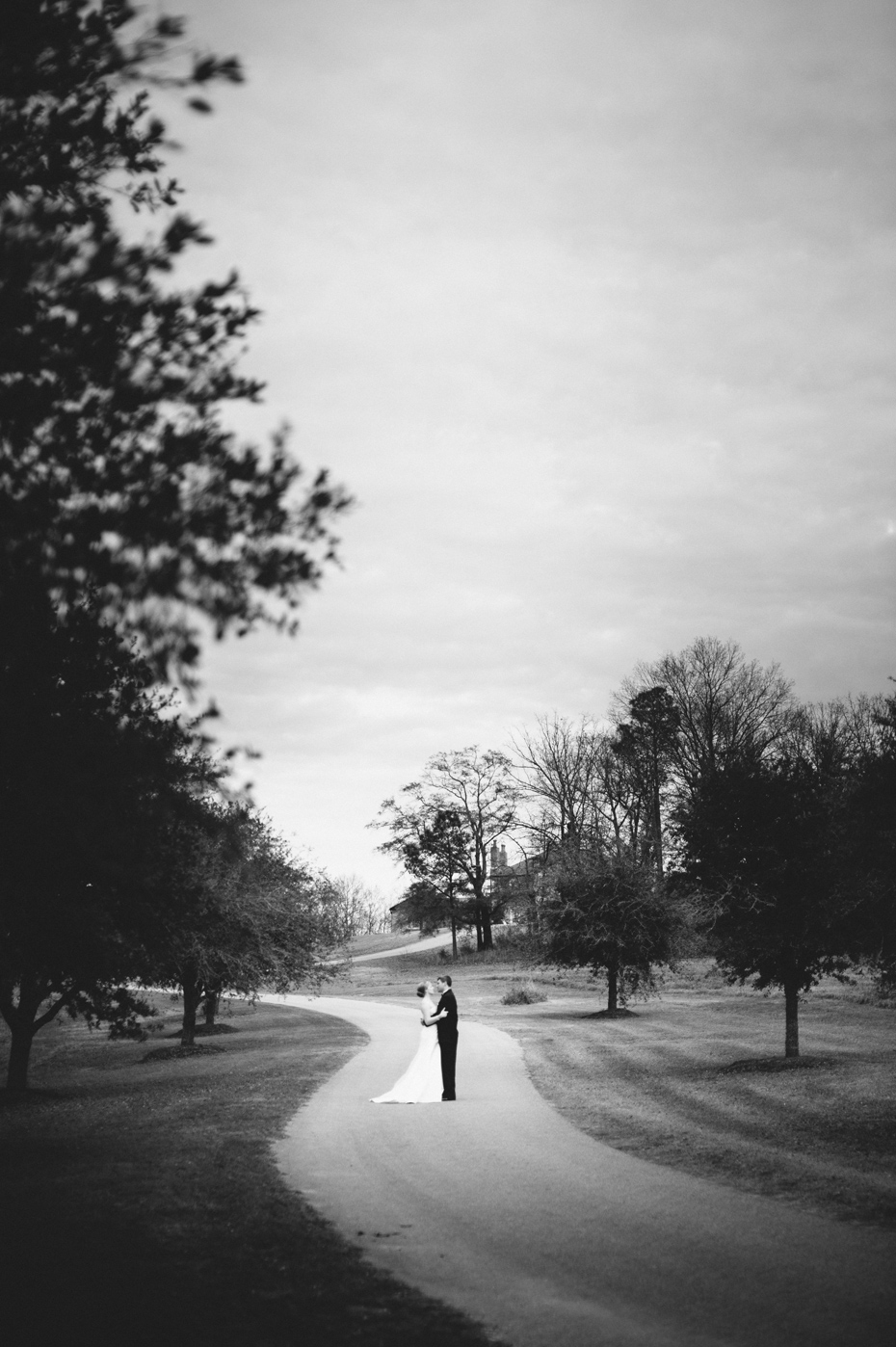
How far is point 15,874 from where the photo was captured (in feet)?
27.0

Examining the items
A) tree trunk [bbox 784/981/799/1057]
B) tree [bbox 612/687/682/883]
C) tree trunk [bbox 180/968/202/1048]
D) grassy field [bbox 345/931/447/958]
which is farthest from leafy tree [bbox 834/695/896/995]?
grassy field [bbox 345/931/447/958]

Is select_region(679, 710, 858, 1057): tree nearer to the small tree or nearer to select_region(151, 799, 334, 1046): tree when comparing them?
the small tree

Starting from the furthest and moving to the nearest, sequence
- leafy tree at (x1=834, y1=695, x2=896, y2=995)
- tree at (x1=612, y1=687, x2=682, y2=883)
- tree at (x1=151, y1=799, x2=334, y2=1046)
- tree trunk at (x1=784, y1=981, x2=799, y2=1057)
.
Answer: tree at (x1=612, y1=687, x2=682, y2=883) < tree at (x1=151, y1=799, x2=334, y2=1046) < tree trunk at (x1=784, y1=981, x2=799, y2=1057) < leafy tree at (x1=834, y1=695, x2=896, y2=995)

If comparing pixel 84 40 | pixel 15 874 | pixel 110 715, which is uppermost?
pixel 84 40

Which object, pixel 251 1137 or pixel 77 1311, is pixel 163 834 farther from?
pixel 251 1137

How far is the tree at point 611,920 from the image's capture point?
103 ft

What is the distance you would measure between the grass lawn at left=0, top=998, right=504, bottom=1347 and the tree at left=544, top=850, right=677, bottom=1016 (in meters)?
17.7

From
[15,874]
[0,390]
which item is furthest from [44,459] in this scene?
[15,874]

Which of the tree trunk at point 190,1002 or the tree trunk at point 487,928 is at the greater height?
the tree trunk at point 190,1002

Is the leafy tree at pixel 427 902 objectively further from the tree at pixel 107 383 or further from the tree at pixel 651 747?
the tree at pixel 107 383

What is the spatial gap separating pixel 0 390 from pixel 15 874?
14.6ft

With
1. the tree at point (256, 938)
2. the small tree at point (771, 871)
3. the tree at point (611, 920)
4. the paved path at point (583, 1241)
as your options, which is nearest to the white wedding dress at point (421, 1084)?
the paved path at point (583, 1241)

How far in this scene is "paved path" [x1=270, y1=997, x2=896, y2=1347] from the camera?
5672 mm

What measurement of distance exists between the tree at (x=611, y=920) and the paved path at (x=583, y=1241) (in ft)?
63.5
